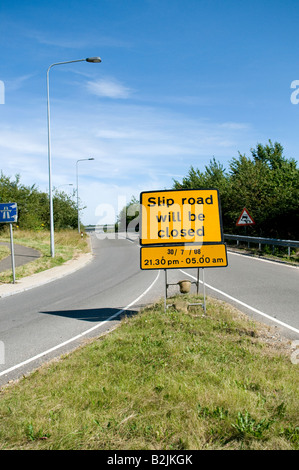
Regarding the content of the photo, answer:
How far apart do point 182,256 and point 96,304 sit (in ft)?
12.8

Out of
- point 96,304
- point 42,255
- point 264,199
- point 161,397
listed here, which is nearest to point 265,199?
point 264,199

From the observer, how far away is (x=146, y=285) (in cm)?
1530

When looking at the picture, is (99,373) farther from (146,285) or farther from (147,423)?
(146,285)

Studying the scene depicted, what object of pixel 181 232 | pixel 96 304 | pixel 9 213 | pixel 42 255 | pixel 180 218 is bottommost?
pixel 96 304

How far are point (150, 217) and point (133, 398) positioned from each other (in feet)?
18.2

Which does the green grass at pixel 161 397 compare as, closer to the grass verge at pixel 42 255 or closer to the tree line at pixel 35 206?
the grass verge at pixel 42 255

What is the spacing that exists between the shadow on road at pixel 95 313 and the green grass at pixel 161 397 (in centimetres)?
307

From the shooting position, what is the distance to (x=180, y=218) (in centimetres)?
925

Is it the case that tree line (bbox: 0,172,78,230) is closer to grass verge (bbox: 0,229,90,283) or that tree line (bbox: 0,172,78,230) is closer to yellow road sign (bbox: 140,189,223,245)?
grass verge (bbox: 0,229,90,283)

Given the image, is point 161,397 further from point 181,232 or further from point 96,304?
point 96,304

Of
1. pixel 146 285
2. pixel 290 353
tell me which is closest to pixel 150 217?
pixel 290 353

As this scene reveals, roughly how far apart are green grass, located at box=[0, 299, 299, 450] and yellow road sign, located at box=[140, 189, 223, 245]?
3022 mm

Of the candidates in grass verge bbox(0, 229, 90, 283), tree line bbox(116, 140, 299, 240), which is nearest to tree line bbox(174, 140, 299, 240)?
tree line bbox(116, 140, 299, 240)

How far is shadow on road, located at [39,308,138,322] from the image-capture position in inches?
386
